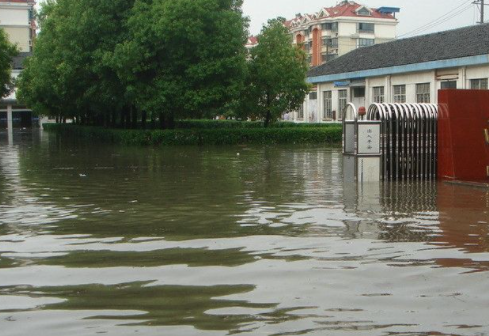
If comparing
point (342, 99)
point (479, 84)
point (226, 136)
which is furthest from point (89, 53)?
point (342, 99)

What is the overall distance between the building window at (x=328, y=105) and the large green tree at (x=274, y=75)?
35.6 ft

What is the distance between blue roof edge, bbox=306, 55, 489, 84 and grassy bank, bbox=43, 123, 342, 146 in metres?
5.01

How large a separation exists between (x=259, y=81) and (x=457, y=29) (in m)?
12.4

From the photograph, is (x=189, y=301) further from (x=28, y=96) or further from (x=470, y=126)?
(x=28, y=96)

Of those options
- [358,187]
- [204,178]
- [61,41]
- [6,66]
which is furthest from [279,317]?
[6,66]

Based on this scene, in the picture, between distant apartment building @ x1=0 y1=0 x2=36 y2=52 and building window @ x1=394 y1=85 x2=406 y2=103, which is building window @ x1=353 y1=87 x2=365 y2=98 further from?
distant apartment building @ x1=0 y1=0 x2=36 y2=52

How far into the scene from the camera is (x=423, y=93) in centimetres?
4325

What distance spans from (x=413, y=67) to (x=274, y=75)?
8.30 meters

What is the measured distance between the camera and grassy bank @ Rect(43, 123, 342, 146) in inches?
1575

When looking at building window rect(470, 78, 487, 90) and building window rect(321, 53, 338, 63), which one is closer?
building window rect(470, 78, 487, 90)

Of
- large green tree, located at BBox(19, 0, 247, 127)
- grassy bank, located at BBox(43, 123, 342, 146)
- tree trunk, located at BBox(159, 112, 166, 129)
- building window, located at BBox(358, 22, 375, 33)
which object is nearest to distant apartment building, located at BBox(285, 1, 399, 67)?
building window, located at BBox(358, 22, 375, 33)

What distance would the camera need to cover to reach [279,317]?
5.95 m

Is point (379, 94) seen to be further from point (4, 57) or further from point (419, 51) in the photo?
point (4, 57)

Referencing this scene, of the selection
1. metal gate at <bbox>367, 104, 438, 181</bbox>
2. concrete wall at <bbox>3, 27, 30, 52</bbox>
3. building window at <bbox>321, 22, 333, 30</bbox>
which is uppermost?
building window at <bbox>321, 22, 333, 30</bbox>
